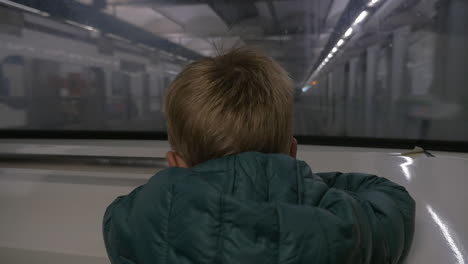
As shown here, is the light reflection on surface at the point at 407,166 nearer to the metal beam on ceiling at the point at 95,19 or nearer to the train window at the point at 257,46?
the train window at the point at 257,46

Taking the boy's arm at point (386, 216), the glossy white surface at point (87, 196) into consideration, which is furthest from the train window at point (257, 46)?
the boy's arm at point (386, 216)

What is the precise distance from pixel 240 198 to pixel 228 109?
0.16 meters

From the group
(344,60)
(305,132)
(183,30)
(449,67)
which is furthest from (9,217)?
(449,67)

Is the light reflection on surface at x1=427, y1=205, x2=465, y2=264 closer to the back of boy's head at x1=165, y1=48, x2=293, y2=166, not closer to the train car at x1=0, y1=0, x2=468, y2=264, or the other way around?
the train car at x1=0, y1=0, x2=468, y2=264

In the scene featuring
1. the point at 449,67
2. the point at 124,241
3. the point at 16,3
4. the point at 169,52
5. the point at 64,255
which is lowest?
the point at 64,255

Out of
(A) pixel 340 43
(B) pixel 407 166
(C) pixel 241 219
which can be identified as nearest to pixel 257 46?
(A) pixel 340 43

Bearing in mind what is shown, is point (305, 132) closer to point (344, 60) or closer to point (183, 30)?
point (344, 60)

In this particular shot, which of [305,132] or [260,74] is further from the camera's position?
[305,132]

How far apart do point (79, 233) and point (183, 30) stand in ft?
3.23

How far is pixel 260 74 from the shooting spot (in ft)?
2.02

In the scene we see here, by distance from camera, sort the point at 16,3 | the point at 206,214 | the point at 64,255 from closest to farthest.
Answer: the point at 206,214 → the point at 64,255 → the point at 16,3

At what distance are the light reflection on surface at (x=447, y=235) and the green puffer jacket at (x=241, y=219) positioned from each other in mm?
340

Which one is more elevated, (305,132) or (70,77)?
(70,77)

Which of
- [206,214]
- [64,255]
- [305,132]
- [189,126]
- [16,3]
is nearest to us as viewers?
[206,214]
